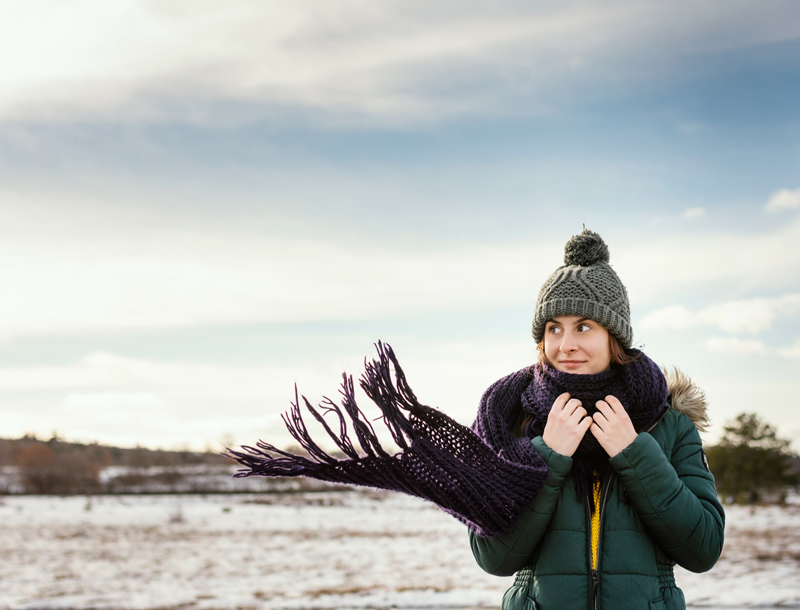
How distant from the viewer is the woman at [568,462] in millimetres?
1622

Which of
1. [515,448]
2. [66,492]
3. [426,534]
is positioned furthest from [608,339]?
[66,492]

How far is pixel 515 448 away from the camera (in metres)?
1.75

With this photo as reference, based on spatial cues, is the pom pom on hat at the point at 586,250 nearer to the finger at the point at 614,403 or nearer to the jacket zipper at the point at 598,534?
the finger at the point at 614,403

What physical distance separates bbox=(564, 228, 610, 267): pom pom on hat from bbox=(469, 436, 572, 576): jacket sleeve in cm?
60

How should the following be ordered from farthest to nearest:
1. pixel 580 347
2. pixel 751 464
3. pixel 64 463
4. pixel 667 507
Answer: pixel 64 463
pixel 751 464
pixel 580 347
pixel 667 507

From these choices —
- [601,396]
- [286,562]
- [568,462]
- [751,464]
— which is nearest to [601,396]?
[601,396]

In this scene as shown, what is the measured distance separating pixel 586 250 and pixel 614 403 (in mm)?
494

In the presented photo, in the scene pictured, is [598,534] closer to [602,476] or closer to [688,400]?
[602,476]

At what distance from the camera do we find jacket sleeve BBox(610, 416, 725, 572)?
1598 millimetres

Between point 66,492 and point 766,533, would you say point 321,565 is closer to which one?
point 766,533

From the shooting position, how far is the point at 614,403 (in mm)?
1706

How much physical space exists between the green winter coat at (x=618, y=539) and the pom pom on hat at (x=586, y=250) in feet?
1.84

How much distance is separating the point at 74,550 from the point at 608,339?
14.8m

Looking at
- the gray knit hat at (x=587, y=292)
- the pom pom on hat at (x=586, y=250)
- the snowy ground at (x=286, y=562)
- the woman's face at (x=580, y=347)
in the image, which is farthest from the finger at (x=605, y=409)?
the snowy ground at (x=286, y=562)
